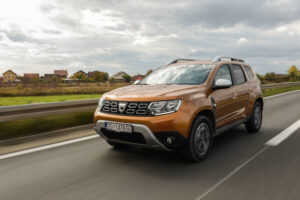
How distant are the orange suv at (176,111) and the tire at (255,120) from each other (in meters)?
0.92

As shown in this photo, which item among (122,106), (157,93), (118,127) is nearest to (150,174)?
(118,127)

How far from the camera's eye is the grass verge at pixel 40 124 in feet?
18.4

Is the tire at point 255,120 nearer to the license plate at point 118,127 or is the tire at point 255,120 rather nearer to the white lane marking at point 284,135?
the white lane marking at point 284,135

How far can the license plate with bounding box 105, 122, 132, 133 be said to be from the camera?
3.81 m

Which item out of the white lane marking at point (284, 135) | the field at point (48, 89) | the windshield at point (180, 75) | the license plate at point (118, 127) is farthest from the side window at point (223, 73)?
the field at point (48, 89)

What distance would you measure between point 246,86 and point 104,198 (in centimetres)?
405

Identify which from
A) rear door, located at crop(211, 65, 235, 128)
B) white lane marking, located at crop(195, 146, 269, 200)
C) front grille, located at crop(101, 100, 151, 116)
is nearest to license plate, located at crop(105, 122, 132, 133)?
front grille, located at crop(101, 100, 151, 116)

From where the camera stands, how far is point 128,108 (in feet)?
12.7

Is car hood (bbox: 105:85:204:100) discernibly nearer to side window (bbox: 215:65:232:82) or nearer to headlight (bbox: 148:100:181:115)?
headlight (bbox: 148:100:181:115)

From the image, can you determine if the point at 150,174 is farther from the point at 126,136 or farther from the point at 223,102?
the point at 223,102

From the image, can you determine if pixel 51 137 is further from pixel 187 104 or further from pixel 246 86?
pixel 246 86

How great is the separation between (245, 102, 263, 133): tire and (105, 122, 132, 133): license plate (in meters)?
3.34

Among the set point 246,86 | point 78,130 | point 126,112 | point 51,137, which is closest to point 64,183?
point 126,112

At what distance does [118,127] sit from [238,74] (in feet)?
10.2
